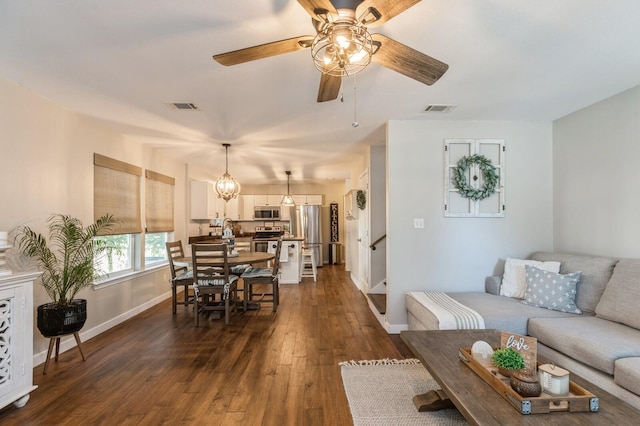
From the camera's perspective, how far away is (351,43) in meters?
1.33

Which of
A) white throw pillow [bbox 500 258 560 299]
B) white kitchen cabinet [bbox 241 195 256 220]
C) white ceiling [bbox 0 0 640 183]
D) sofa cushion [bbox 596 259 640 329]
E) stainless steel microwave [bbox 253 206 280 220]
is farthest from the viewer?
white kitchen cabinet [bbox 241 195 256 220]

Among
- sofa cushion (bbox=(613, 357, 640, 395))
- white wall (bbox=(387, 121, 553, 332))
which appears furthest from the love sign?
white wall (bbox=(387, 121, 553, 332))

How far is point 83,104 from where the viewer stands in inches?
113

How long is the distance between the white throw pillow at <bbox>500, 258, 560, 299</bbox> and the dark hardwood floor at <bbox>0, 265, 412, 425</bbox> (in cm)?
126

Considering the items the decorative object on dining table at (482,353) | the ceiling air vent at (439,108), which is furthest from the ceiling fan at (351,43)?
the decorative object on dining table at (482,353)

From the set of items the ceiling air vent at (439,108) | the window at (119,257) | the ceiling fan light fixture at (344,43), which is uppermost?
the ceiling air vent at (439,108)

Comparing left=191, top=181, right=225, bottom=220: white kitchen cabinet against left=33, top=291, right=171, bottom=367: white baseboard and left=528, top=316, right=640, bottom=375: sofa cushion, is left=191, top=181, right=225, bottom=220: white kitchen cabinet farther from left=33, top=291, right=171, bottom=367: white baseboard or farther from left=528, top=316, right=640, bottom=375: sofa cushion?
left=528, top=316, right=640, bottom=375: sofa cushion

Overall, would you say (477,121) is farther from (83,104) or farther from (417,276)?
(83,104)

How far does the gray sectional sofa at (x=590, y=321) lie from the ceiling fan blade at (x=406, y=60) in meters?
1.94

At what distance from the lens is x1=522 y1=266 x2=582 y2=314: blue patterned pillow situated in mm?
2697

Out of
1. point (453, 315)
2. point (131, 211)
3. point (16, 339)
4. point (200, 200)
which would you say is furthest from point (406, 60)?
point (200, 200)

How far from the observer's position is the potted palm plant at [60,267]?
98.8 inches

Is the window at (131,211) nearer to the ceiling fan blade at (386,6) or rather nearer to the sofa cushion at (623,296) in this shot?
the ceiling fan blade at (386,6)

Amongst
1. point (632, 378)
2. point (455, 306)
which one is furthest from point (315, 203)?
point (632, 378)
